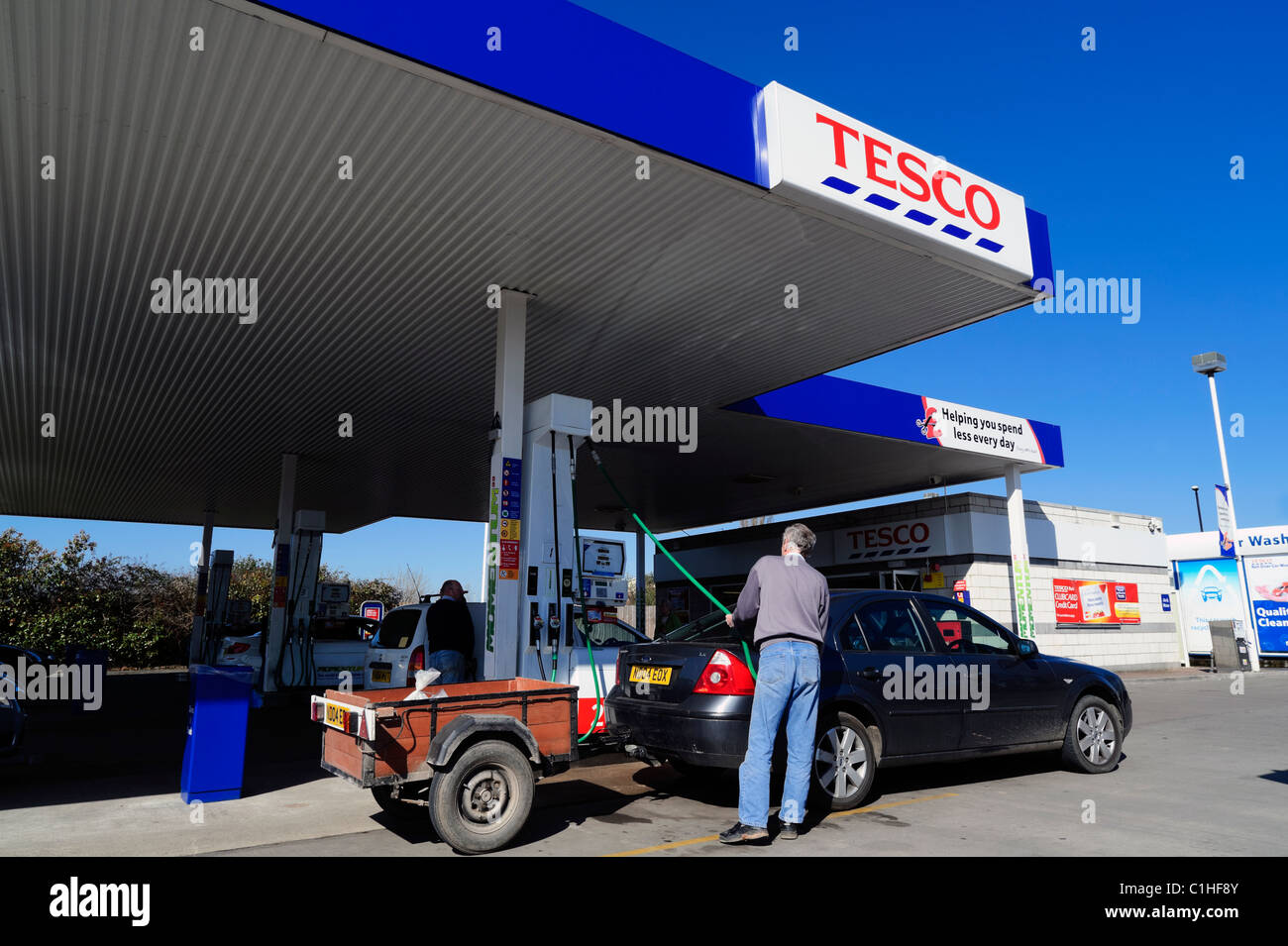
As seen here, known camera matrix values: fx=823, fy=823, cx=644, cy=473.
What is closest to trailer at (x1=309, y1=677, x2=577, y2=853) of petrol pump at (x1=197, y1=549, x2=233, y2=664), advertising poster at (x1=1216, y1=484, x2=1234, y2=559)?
petrol pump at (x1=197, y1=549, x2=233, y2=664)

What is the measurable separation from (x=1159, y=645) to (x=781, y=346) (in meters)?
18.2

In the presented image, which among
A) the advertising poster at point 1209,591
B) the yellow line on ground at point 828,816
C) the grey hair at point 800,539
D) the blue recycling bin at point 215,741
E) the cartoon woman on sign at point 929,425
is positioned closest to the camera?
the yellow line on ground at point 828,816

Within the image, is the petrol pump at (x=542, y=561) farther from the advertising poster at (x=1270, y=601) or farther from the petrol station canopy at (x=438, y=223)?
the advertising poster at (x=1270, y=601)

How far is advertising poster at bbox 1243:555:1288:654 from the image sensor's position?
2786 cm

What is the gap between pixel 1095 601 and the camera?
20.6 metres

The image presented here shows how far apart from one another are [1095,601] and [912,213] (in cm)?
1678

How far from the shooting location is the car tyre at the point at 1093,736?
22.1 feet

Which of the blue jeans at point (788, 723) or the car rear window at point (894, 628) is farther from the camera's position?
the car rear window at point (894, 628)

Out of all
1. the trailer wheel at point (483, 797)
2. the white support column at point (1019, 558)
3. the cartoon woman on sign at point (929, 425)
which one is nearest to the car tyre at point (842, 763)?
the trailer wheel at point (483, 797)

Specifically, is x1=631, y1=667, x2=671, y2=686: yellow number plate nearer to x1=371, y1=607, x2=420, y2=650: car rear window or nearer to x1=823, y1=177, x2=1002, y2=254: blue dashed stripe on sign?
x1=371, y1=607, x2=420, y2=650: car rear window

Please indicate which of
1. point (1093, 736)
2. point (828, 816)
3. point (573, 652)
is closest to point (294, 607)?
point (573, 652)

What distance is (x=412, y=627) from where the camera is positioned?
9445mm

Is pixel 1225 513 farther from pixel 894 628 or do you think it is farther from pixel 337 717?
pixel 337 717
